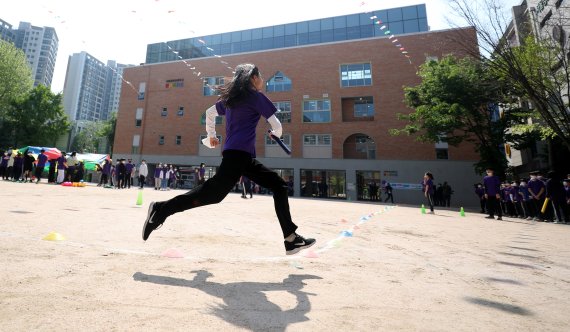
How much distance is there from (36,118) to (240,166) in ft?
169

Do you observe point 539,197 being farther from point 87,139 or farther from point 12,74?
point 87,139

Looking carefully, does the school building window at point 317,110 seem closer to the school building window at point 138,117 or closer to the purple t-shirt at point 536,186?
the purple t-shirt at point 536,186

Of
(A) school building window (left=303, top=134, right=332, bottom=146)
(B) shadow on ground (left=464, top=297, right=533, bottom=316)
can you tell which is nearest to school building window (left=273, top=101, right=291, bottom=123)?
(A) school building window (left=303, top=134, right=332, bottom=146)

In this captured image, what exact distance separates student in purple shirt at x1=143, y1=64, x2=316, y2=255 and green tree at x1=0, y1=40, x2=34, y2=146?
43652mm

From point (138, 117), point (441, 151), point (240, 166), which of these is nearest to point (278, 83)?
point (441, 151)

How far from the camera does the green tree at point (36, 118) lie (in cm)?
3866

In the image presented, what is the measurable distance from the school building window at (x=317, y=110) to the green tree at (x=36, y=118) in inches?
1503

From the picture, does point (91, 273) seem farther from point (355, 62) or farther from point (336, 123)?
point (355, 62)

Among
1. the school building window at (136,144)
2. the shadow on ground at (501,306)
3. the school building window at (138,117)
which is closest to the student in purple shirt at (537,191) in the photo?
the shadow on ground at (501,306)

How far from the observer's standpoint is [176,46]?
42562mm

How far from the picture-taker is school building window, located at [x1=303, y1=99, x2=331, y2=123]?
2952 cm

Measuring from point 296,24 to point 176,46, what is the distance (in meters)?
18.9

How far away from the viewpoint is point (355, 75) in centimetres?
2938

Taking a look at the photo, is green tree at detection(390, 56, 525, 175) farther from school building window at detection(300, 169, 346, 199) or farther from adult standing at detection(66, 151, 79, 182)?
adult standing at detection(66, 151, 79, 182)
